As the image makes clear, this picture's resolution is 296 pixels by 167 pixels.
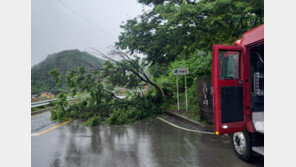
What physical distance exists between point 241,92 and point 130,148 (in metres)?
2.98

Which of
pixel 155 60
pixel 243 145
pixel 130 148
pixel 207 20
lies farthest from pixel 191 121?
pixel 155 60

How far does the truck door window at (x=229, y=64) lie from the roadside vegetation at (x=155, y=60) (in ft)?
9.65

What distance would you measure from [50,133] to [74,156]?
8.90 feet

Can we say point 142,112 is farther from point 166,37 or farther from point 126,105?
point 166,37

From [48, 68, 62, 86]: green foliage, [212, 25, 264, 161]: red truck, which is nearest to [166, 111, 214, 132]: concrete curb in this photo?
[212, 25, 264, 161]: red truck

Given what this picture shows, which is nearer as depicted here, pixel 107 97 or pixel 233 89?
pixel 233 89

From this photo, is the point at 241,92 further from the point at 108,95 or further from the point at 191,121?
the point at 108,95

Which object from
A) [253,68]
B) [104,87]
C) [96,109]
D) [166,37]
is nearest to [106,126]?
[96,109]

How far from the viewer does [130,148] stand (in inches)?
195

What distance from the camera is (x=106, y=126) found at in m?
7.49

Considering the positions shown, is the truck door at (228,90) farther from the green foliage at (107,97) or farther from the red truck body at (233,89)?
the green foliage at (107,97)

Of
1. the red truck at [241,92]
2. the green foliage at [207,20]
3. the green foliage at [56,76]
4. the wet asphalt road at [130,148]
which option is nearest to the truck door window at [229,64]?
the red truck at [241,92]

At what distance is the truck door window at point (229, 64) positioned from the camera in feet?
12.7

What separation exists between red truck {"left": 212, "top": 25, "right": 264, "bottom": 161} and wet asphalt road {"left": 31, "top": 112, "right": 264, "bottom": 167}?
63 centimetres
